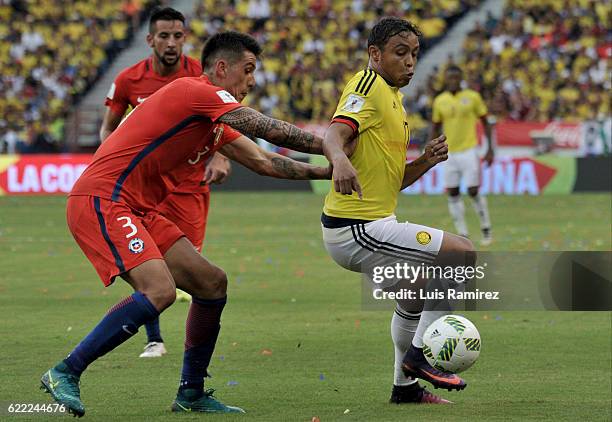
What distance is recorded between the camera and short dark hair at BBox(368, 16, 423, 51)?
277 inches

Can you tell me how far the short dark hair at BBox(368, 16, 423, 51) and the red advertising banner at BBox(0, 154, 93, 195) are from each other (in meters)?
23.4

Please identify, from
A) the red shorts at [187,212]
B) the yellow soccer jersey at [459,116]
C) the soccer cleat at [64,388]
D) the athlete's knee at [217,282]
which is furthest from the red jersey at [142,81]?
the yellow soccer jersey at [459,116]

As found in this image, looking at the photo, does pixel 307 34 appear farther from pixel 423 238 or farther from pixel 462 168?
pixel 423 238

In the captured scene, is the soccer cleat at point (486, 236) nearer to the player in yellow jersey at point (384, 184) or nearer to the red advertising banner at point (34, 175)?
the player in yellow jersey at point (384, 184)

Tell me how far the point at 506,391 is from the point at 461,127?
1136cm

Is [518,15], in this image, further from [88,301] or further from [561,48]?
[88,301]

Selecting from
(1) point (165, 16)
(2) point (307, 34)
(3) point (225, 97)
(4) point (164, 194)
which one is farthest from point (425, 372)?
(2) point (307, 34)

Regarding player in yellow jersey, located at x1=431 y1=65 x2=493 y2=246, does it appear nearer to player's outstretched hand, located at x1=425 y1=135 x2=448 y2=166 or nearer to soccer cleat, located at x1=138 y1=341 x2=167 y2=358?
soccer cleat, located at x1=138 y1=341 x2=167 y2=358

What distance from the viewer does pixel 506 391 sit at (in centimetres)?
772

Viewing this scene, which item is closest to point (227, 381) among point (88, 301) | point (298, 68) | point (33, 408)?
point (33, 408)

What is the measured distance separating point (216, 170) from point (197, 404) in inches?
84.2

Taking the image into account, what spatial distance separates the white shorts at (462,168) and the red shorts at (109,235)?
12.2 metres

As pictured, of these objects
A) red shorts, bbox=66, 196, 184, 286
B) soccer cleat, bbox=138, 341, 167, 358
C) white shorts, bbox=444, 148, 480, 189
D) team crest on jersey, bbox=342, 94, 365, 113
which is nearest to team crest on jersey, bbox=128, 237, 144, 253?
red shorts, bbox=66, 196, 184, 286

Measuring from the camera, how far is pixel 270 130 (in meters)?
6.62
